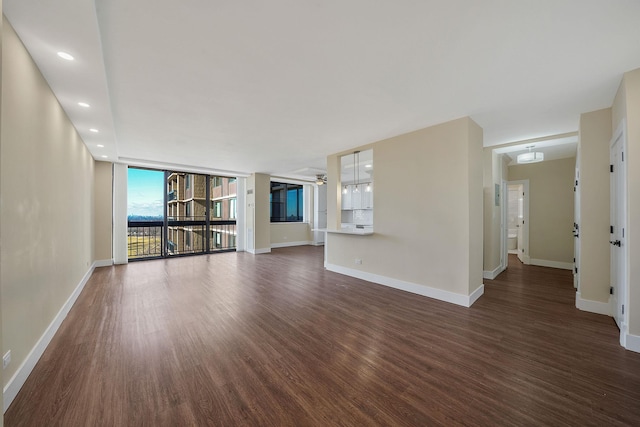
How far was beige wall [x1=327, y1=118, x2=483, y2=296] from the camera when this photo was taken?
3447 mm

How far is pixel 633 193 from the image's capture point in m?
2.31

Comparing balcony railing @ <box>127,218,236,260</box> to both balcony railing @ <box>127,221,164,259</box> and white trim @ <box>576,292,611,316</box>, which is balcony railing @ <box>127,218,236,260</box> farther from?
white trim @ <box>576,292,611,316</box>

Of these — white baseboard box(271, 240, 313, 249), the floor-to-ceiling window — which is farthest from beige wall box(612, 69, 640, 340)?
the floor-to-ceiling window

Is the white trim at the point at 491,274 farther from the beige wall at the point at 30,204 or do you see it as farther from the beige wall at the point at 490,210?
the beige wall at the point at 30,204

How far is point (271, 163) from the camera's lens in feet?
21.9

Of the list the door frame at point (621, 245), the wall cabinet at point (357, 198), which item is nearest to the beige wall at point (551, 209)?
the door frame at point (621, 245)

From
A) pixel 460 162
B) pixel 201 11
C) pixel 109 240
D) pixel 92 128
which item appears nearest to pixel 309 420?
pixel 201 11

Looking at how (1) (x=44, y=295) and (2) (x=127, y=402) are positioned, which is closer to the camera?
(2) (x=127, y=402)

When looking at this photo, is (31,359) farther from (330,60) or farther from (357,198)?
(357,198)

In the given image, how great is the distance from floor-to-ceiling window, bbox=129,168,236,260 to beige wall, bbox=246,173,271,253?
90 centimetres

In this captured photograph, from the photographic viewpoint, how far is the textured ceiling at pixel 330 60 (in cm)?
166

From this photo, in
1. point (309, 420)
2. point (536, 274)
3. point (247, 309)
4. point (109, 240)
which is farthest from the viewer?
point (109, 240)

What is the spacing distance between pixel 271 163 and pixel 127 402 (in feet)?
18.5

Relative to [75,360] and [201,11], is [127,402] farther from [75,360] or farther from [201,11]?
[201,11]
